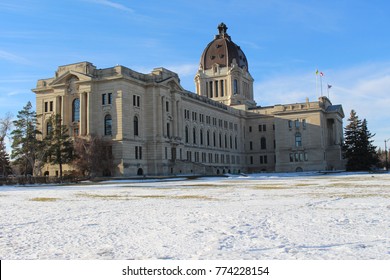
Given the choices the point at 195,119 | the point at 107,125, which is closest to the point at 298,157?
the point at 195,119

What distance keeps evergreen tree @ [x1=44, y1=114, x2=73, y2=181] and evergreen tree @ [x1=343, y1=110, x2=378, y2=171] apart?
56528 mm

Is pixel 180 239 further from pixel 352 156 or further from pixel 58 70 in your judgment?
pixel 352 156

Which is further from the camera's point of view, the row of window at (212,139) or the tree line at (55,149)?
the row of window at (212,139)

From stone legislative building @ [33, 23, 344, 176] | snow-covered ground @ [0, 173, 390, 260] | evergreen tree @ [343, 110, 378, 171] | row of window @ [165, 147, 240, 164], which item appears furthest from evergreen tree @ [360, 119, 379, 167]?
snow-covered ground @ [0, 173, 390, 260]

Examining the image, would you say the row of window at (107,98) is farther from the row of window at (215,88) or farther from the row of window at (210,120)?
the row of window at (215,88)

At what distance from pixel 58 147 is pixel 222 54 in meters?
72.3

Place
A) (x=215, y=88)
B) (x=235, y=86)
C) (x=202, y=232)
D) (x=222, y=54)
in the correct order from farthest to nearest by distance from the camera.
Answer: (x=215, y=88) < (x=222, y=54) < (x=235, y=86) < (x=202, y=232)

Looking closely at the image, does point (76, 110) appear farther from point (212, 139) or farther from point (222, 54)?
point (222, 54)

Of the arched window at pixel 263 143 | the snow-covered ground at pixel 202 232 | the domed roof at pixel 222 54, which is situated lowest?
the snow-covered ground at pixel 202 232

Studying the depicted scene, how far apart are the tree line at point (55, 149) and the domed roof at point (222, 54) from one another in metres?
65.6

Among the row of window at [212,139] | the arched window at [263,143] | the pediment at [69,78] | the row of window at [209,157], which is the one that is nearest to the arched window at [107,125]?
the pediment at [69,78]

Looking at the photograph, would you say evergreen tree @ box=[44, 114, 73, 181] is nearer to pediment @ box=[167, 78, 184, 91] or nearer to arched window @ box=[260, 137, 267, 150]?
pediment @ box=[167, 78, 184, 91]

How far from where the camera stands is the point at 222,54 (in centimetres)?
13275

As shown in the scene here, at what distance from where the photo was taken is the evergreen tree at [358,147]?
95.5 metres
